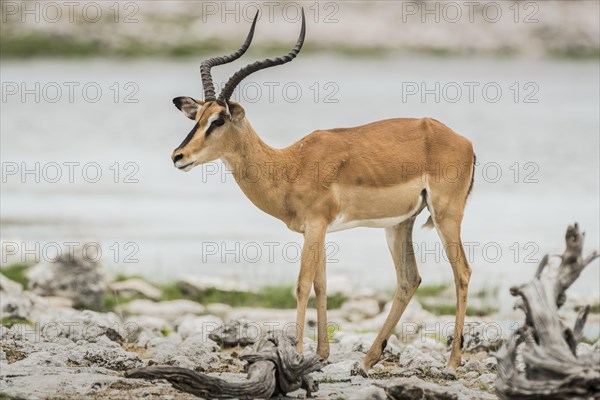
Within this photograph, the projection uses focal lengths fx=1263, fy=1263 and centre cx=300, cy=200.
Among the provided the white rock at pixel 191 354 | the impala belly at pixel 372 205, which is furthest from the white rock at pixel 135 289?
the impala belly at pixel 372 205

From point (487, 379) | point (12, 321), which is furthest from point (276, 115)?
point (487, 379)

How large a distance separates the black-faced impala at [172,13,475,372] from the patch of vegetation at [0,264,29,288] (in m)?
6.24

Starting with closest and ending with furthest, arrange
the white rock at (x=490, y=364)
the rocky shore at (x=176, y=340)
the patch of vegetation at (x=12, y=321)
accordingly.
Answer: the rocky shore at (x=176, y=340) < the white rock at (x=490, y=364) < the patch of vegetation at (x=12, y=321)

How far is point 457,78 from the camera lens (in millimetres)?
46250

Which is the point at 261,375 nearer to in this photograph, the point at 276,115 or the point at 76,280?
the point at 76,280

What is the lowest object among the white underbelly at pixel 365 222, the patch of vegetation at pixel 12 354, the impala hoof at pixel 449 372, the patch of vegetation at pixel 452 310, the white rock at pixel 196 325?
the impala hoof at pixel 449 372

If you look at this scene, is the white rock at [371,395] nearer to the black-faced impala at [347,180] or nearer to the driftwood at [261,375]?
the driftwood at [261,375]

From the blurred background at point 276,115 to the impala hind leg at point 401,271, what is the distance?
141 cm

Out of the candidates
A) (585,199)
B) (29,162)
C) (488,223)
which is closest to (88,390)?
(488,223)

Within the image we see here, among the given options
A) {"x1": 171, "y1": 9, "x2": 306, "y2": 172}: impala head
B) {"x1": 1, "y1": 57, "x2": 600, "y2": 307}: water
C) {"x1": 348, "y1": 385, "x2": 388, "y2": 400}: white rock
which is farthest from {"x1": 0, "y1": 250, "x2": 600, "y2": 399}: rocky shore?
{"x1": 171, "y1": 9, "x2": 306, "y2": 172}: impala head

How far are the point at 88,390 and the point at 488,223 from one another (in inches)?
552

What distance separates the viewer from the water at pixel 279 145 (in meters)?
19.9

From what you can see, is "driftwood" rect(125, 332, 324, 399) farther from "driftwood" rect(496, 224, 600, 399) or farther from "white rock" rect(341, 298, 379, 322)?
"white rock" rect(341, 298, 379, 322)

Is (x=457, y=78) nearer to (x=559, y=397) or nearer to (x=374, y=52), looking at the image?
(x=374, y=52)
